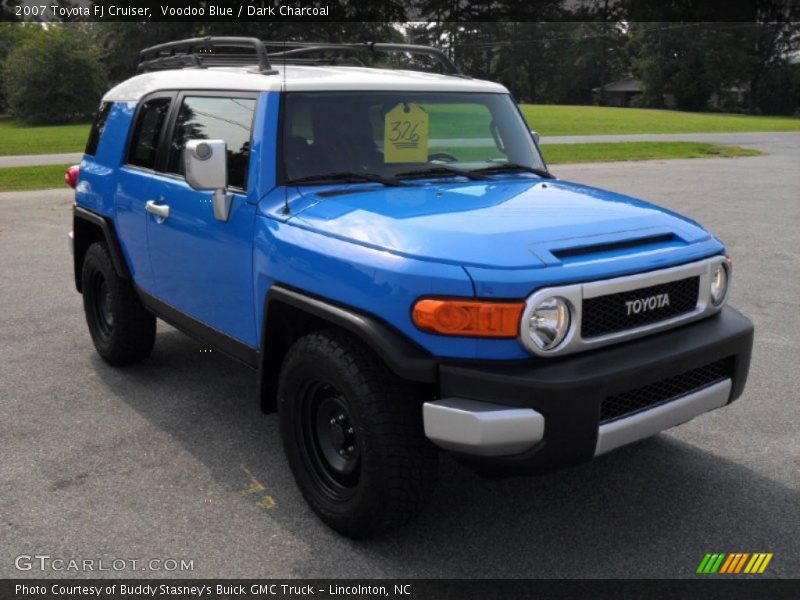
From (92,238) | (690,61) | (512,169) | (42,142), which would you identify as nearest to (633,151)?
(42,142)

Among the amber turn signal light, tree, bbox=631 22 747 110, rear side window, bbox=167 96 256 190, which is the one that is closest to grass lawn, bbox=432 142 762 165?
→ rear side window, bbox=167 96 256 190

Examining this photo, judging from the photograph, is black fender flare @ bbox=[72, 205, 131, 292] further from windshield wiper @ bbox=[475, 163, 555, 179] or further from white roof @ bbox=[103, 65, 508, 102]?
windshield wiper @ bbox=[475, 163, 555, 179]

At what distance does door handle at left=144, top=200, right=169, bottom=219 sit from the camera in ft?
14.4

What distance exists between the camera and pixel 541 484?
12.6 ft

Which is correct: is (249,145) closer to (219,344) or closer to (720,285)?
(219,344)

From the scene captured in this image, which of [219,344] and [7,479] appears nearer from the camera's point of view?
[7,479]

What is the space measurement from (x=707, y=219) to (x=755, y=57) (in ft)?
238

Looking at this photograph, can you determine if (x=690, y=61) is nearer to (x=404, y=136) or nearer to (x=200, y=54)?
(x=200, y=54)

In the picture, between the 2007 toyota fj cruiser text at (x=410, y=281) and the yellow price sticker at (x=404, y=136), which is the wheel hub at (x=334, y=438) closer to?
the 2007 toyota fj cruiser text at (x=410, y=281)

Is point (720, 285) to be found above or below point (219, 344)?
above

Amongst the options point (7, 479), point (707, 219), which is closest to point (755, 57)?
point (707, 219)

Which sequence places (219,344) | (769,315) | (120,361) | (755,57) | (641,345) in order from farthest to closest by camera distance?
(755,57)
(769,315)
(120,361)
(219,344)
(641,345)

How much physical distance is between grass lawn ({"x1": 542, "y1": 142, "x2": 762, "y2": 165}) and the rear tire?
16.6m

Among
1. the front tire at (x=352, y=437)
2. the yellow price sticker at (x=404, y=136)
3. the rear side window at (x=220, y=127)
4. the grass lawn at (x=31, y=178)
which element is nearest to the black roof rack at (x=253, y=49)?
the rear side window at (x=220, y=127)
